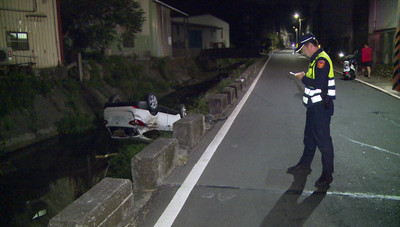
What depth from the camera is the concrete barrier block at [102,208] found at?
3117 mm

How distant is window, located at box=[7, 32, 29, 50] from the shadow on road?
15.2 meters

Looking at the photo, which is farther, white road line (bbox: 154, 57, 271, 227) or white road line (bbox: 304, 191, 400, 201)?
white road line (bbox: 304, 191, 400, 201)

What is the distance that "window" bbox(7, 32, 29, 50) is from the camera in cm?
1553

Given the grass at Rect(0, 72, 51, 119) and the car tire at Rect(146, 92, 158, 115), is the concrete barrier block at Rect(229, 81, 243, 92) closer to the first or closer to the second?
the car tire at Rect(146, 92, 158, 115)

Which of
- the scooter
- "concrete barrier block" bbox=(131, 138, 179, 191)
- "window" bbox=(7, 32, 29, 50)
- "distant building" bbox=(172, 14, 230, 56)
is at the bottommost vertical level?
"concrete barrier block" bbox=(131, 138, 179, 191)

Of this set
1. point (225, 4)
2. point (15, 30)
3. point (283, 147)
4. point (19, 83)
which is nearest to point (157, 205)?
point (283, 147)

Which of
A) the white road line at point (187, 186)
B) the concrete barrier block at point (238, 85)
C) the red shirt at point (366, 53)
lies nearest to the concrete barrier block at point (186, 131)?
the white road line at point (187, 186)

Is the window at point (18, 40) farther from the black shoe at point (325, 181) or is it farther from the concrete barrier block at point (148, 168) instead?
the black shoe at point (325, 181)

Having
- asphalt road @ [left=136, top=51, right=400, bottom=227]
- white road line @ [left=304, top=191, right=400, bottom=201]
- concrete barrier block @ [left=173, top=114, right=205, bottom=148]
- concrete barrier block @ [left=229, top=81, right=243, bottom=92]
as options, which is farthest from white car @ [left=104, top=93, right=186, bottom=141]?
white road line @ [left=304, top=191, right=400, bottom=201]

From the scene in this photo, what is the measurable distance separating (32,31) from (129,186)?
15.0 meters

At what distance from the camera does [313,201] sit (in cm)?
426

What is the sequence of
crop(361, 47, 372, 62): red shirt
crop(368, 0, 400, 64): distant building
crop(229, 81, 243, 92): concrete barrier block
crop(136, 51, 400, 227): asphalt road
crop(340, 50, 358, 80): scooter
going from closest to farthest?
crop(136, 51, 400, 227): asphalt road
crop(229, 81, 243, 92): concrete barrier block
crop(361, 47, 372, 62): red shirt
crop(340, 50, 358, 80): scooter
crop(368, 0, 400, 64): distant building

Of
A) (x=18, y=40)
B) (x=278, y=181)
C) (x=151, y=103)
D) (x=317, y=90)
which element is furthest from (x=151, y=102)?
(x=18, y=40)

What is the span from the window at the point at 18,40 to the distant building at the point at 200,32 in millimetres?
27235
